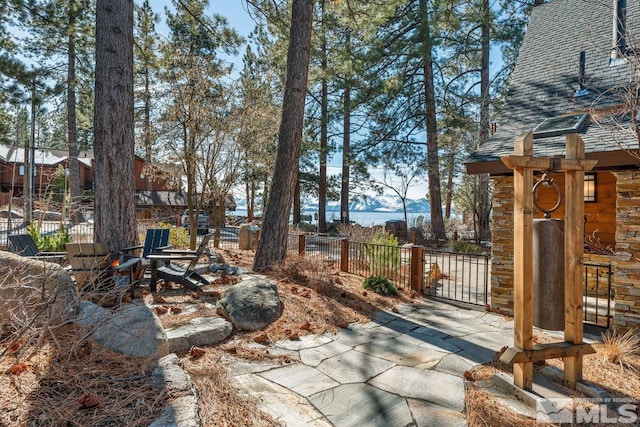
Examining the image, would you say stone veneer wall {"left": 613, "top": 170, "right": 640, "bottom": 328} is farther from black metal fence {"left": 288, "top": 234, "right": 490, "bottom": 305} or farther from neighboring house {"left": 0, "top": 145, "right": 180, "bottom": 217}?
neighboring house {"left": 0, "top": 145, "right": 180, "bottom": 217}

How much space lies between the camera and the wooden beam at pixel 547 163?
2.96 meters

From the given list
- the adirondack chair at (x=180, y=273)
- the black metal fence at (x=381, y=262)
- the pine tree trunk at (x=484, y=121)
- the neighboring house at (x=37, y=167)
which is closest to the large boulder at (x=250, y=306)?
the adirondack chair at (x=180, y=273)

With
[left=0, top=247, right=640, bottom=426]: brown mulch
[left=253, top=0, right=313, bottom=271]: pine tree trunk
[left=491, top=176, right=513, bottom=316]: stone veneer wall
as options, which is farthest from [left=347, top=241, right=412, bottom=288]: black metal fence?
[left=0, top=247, right=640, bottom=426]: brown mulch

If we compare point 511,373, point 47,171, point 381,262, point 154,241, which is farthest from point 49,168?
point 511,373

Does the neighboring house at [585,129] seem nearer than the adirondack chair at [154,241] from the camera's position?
Yes

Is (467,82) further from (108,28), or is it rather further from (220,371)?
(220,371)

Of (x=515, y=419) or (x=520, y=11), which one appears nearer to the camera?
(x=515, y=419)

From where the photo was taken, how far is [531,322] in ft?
9.99

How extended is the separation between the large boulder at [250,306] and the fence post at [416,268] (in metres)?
2.89

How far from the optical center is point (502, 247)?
5.84 meters

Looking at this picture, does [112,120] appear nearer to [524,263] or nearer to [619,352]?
[524,263]

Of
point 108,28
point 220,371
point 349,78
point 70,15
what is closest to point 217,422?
point 220,371

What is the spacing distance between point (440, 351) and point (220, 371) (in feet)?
7.35

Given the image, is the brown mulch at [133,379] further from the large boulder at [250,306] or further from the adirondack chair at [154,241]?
the adirondack chair at [154,241]
